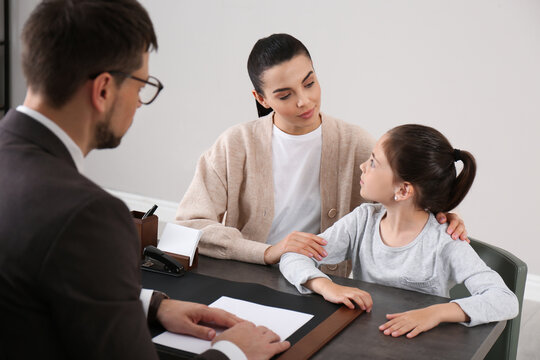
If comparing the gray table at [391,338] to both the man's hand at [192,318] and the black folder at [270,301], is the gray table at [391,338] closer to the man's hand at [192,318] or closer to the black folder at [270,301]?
the black folder at [270,301]

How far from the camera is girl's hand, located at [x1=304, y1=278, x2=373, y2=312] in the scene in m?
1.60

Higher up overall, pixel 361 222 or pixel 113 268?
pixel 113 268

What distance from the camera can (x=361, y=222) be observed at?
6.50ft

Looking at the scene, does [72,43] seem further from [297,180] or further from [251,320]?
[297,180]

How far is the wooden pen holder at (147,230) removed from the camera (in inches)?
74.2

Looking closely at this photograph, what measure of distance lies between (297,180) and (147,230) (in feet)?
1.91

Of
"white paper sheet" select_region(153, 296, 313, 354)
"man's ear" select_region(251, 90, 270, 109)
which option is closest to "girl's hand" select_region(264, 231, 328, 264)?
"white paper sheet" select_region(153, 296, 313, 354)

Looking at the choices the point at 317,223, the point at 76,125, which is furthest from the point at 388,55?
the point at 76,125

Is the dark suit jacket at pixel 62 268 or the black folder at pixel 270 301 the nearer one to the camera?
the dark suit jacket at pixel 62 268

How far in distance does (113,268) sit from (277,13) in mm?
3364

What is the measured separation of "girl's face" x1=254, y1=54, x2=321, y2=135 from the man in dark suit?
933 mm

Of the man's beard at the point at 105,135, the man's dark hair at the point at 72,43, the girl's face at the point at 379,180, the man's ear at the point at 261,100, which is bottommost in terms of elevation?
the girl's face at the point at 379,180

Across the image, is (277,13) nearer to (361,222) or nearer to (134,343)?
(361,222)

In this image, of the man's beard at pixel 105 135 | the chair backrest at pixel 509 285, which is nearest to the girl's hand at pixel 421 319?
the chair backrest at pixel 509 285
